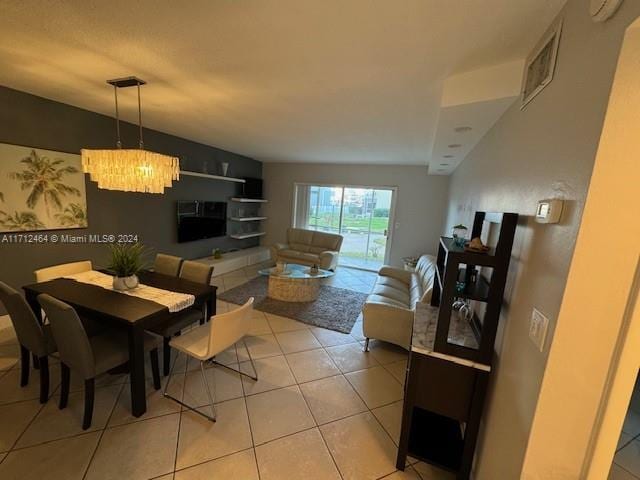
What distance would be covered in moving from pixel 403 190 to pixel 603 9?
202 inches

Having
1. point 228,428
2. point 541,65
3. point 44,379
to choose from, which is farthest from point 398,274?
point 44,379

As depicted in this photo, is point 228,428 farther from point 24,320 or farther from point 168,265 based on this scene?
point 168,265

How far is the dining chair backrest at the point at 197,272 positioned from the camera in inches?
108

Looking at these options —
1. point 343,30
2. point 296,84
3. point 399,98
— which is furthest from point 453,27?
point 296,84

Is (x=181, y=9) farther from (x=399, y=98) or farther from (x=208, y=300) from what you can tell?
(x=208, y=300)

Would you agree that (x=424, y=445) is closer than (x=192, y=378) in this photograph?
Yes

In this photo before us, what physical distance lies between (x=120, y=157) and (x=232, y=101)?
3.65 feet

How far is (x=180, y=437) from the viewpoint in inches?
68.3

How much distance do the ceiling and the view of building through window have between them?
332 centimetres

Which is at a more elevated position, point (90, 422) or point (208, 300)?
point (208, 300)

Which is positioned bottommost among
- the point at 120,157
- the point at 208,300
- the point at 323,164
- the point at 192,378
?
the point at 192,378

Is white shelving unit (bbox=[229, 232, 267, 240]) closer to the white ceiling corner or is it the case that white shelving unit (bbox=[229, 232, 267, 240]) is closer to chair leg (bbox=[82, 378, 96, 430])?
chair leg (bbox=[82, 378, 96, 430])

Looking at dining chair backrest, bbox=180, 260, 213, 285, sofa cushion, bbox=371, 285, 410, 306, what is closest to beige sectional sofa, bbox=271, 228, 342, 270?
sofa cushion, bbox=371, 285, 410, 306

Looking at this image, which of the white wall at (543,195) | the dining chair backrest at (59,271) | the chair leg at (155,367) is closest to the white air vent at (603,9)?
the white wall at (543,195)
